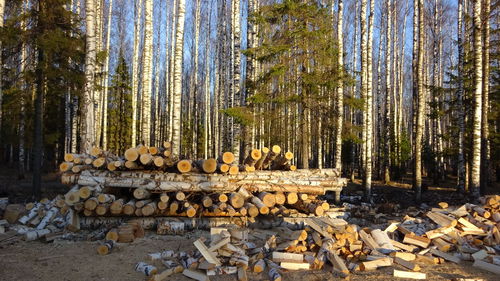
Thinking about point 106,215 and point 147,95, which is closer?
point 106,215

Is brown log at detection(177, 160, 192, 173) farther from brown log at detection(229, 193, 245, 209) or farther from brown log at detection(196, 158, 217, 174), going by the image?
brown log at detection(229, 193, 245, 209)

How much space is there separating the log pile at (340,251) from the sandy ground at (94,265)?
14cm

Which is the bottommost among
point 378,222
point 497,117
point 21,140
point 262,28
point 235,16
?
point 378,222

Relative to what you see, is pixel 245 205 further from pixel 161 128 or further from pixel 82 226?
pixel 161 128

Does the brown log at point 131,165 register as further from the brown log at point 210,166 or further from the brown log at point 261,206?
the brown log at point 261,206

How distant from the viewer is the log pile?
5398mm

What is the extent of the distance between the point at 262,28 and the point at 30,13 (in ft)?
26.0

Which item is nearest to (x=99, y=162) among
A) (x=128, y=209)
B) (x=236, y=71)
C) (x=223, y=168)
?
(x=128, y=209)

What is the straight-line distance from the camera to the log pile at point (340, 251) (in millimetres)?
5398

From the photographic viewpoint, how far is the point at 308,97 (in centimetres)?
1262

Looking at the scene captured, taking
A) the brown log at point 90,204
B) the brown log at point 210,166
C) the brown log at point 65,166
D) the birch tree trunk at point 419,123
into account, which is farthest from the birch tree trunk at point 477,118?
the brown log at point 65,166

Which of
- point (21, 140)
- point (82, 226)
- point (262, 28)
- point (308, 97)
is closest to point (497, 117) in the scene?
point (308, 97)

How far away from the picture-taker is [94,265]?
568cm

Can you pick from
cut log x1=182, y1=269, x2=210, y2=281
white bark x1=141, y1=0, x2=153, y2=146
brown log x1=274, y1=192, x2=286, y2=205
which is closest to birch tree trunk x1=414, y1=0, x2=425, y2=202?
brown log x1=274, y1=192, x2=286, y2=205
